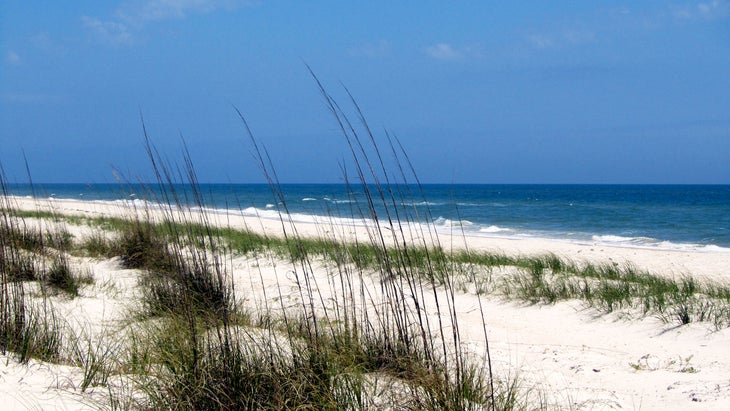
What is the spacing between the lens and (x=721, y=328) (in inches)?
171

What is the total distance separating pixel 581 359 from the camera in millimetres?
3805

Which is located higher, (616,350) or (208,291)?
(208,291)

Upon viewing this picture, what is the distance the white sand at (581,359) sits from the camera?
2758 mm

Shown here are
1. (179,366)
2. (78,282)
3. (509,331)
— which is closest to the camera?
(179,366)

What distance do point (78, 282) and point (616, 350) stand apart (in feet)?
15.3

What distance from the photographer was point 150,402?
2348 mm

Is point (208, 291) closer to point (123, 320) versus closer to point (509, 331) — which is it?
point (123, 320)

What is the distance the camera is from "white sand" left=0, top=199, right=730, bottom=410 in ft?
9.05

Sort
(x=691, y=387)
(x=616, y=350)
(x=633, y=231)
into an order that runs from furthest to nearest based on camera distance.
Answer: (x=633, y=231) → (x=616, y=350) → (x=691, y=387)

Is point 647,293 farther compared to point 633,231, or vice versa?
point 633,231

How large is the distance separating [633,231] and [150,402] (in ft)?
69.8

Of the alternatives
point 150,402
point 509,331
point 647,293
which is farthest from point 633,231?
point 150,402

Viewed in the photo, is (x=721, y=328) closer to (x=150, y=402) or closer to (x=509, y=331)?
(x=509, y=331)

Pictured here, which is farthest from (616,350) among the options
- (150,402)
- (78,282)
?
(78,282)
